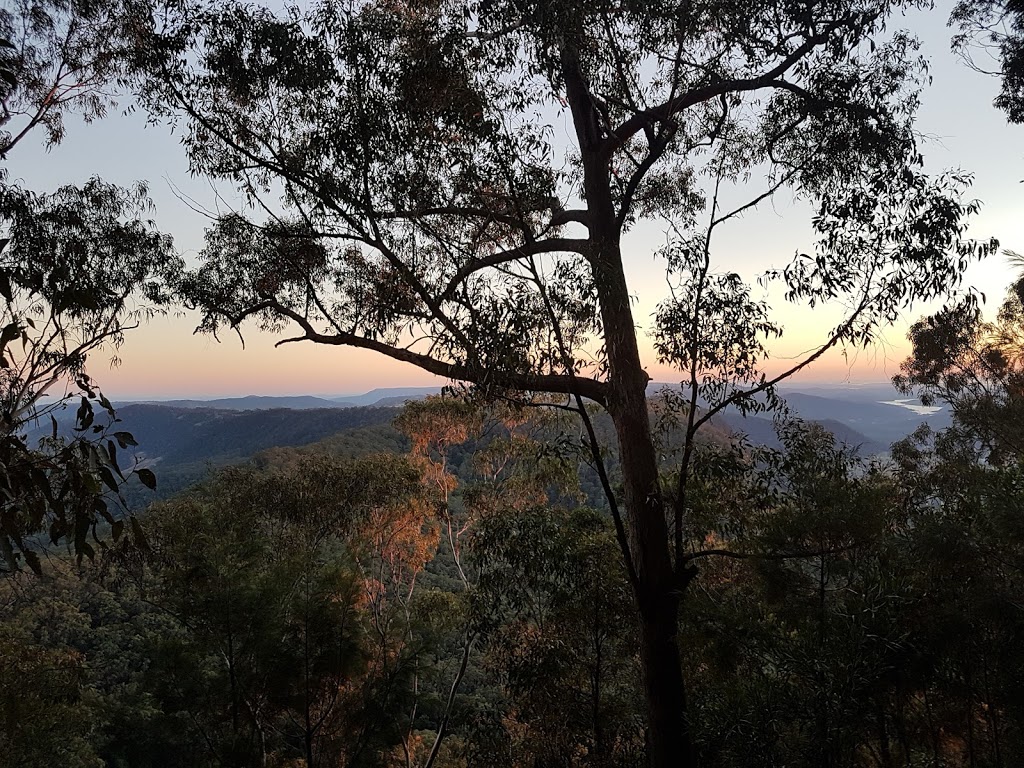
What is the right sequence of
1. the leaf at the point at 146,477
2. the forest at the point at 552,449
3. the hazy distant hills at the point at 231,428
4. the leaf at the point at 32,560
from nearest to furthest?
the leaf at the point at 32,560 < the leaf at the point at 146,477 < the forest at the point at 552,449 < the hazy distant hills at the point at 231,428

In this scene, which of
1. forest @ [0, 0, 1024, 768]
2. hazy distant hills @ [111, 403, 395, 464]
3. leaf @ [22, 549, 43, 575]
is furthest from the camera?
hazy distant hills @ [111, 403, 395, 464]

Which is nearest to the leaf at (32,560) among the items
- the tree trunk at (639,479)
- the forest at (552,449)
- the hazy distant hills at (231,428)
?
the forest at (552,449)

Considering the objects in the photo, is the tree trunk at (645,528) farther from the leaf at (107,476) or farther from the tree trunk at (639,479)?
the leaf at (107,476)

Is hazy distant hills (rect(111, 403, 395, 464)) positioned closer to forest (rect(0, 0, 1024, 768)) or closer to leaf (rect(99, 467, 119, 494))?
forest (rect(0, 0, 1024, 768))

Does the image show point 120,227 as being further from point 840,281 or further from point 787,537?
point 787,537

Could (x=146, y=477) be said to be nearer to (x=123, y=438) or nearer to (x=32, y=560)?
(x=123, y=438)

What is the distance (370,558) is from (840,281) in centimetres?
776

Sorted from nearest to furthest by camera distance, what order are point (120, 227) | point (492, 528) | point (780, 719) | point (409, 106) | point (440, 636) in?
point (780, 719), point (409, 106), point (492, 528), point (120, 227), point (440, 636)

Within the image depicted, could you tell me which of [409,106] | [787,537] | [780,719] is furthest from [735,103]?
[780,719]

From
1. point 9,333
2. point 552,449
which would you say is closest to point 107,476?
point 9,333

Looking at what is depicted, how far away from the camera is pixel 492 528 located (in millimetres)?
5258

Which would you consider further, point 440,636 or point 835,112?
point 440,636

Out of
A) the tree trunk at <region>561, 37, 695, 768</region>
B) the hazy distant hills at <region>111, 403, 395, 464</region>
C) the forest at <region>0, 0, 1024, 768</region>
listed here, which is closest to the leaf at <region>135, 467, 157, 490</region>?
the forest at <region>0, 0, 1024, 768</region>

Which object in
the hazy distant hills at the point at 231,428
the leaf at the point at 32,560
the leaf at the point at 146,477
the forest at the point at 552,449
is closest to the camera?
the leaf at the point at 32,560
